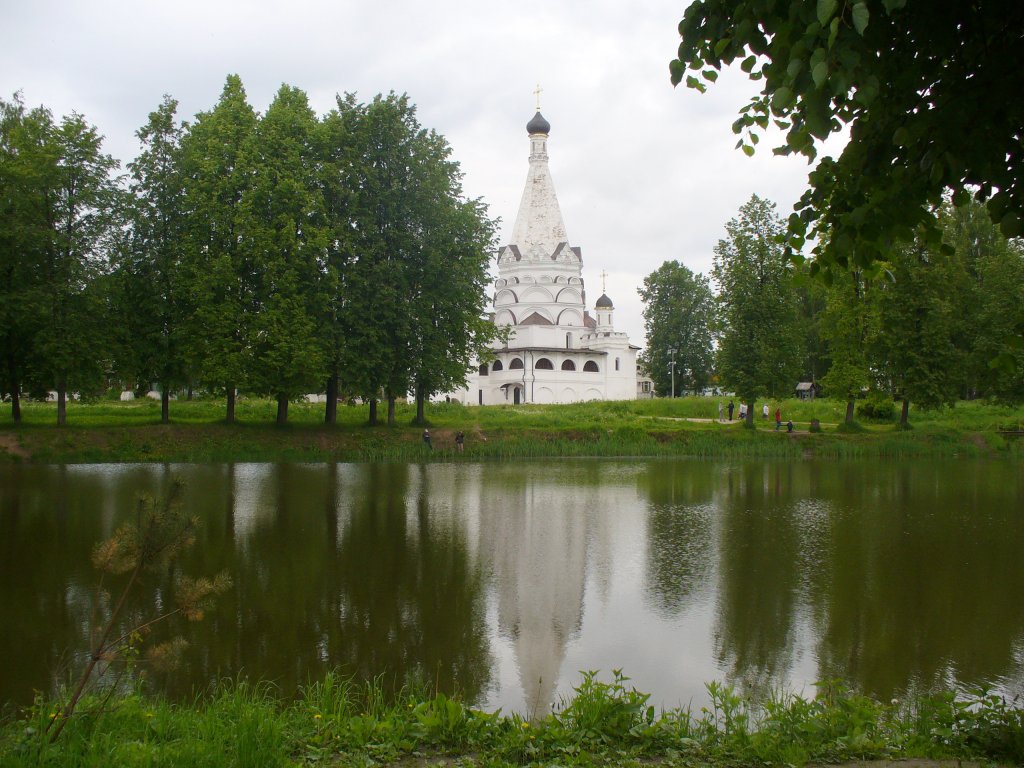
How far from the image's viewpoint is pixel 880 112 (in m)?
4.96

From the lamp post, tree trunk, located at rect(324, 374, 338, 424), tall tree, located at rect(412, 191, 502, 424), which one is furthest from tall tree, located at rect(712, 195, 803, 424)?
the lamp post

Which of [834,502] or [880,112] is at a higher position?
[880,112]

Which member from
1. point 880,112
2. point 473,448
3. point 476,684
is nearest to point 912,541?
point 476,684

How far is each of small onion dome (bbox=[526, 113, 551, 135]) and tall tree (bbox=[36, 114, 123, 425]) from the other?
123 feet

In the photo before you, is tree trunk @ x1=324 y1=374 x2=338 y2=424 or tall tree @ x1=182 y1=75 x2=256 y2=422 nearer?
tall tree @ x1=182 y1=75 x2=256 y2=422

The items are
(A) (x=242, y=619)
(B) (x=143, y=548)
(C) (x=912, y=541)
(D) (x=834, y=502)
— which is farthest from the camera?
(D) (x=834, y=502)

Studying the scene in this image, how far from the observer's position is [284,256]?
98.8 feet

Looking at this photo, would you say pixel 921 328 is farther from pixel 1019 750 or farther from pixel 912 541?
pixel 1019 750

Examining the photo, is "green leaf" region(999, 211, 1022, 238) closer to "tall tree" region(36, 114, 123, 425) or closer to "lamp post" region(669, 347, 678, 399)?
"tall tree" region(36, 114, 123, 425)

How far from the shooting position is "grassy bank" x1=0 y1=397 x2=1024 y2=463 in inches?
1098

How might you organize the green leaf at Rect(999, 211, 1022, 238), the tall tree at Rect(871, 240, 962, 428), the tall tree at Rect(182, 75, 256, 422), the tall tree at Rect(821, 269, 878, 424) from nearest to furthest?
1. the green leaf at Rect(999, 211, 1022, 238)
2. the tall tree at Rect(182, 75, 256, 422)
3. the tall tree at Rect(871, 240, 962, 428)
4. the tall tree at Rect(821, 269, 878, 424)

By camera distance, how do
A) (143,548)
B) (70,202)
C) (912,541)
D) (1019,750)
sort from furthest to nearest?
(70,202)
(912,541)
(143,548)
(1019,750)

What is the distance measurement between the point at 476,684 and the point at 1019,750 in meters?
3.96

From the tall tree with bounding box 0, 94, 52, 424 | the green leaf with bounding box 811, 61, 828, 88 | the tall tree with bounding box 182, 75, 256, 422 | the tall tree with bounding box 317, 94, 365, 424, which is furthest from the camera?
the tall tree with bounding box 317, 94, 365, 424
